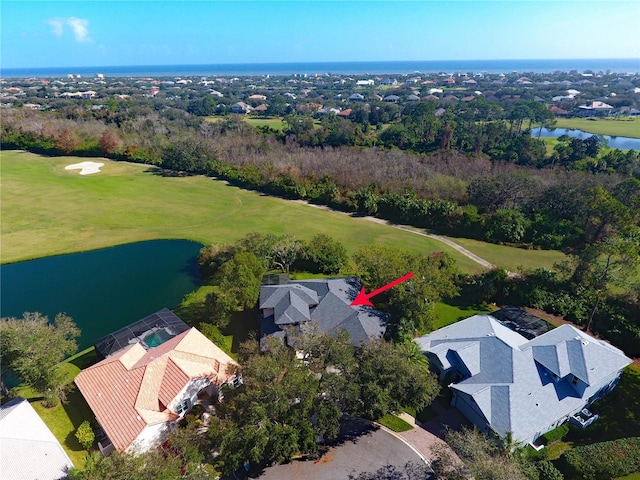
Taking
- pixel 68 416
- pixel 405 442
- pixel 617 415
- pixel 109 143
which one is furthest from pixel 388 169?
pixel 109 143

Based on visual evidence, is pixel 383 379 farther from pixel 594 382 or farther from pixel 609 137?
pixel 609 137

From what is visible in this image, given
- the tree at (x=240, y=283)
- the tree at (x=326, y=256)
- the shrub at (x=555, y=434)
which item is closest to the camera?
the shrub at (x=555, y=434)

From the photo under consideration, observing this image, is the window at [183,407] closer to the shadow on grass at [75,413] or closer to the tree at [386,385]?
the shadow on grass at [75,413]

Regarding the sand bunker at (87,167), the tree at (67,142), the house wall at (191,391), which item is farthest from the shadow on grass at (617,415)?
A: the tree at (67,142)

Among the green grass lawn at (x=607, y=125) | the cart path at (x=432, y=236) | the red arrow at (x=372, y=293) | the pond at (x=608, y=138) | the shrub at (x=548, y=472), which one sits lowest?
the cart path at (x=432, y=236)

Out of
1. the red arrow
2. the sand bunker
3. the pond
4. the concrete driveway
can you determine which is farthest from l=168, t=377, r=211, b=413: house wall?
the pond

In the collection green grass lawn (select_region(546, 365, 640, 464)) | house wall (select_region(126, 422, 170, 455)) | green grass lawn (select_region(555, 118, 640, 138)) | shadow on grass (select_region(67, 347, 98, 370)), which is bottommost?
green grass lawn (select_region(546, 365, 640, 464))

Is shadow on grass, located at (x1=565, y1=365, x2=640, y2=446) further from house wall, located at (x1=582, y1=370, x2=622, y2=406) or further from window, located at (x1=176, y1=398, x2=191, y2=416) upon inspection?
window, located at (x1=176, y1=398, x2=191, y2=416)
